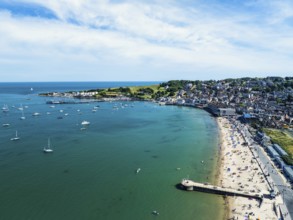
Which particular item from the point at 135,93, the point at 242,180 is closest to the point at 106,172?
the point at 242,180

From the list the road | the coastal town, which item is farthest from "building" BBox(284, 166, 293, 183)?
the road

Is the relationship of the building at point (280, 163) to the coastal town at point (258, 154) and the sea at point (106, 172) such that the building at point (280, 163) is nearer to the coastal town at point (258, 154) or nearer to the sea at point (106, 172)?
the coastal town at point (258, 154)

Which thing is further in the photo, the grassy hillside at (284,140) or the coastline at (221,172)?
the grassy hillside at (284,140)

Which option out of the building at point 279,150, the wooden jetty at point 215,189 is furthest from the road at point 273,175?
the wooden jetty at point 215,189

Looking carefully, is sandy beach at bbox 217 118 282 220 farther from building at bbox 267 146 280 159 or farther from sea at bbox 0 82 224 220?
building at bbox 267 146 280 159

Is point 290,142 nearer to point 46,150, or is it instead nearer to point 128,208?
point 128,208
